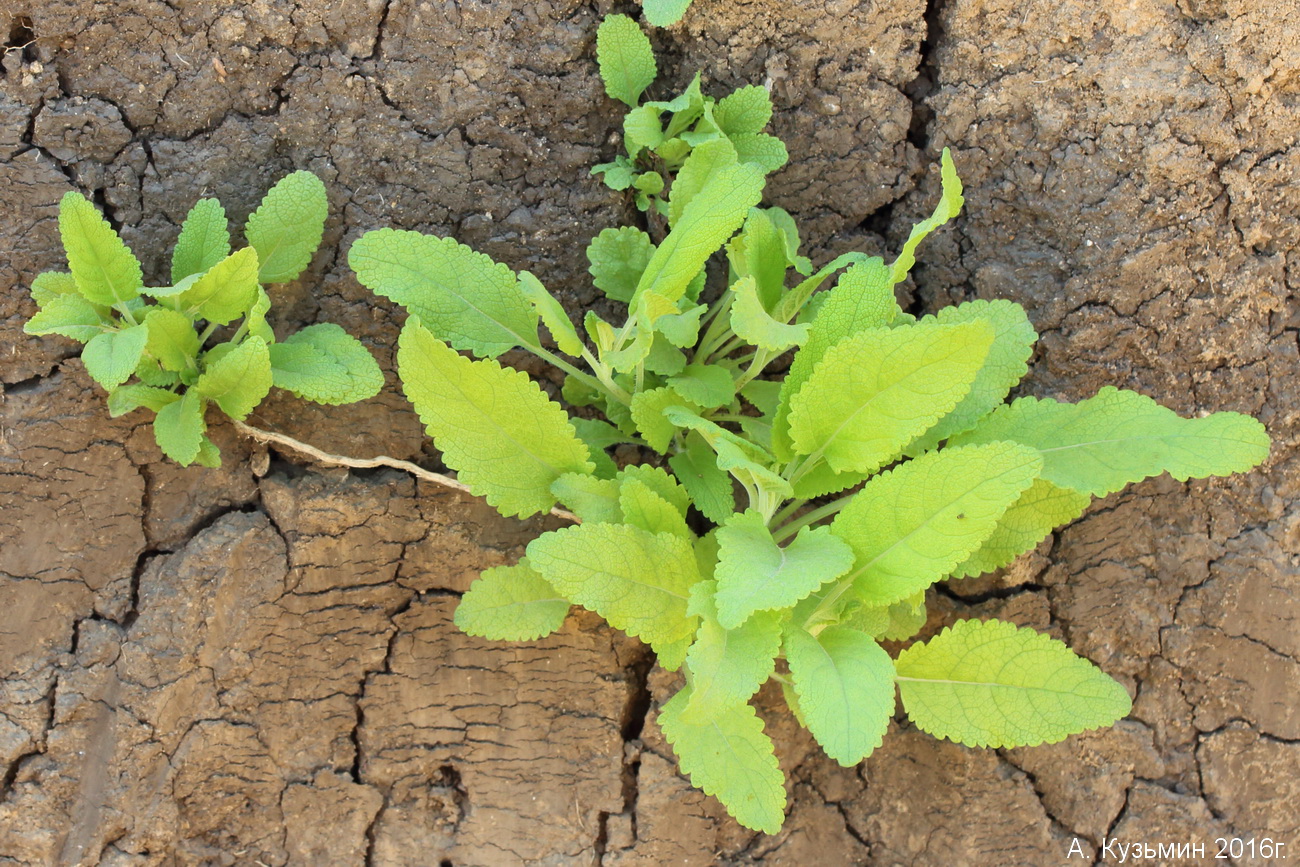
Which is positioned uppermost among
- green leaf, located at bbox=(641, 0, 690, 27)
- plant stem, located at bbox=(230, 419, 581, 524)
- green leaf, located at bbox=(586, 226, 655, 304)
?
green leaf, located at bbox=(641, 0, 690, 27)

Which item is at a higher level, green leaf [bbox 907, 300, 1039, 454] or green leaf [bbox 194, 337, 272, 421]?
green leaf [bbox 907, 300, 1039, 454]

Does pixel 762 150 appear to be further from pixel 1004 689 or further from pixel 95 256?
pixel 95 256

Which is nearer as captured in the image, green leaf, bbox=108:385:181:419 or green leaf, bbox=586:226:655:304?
green leaf, bbox=108:385:181:419

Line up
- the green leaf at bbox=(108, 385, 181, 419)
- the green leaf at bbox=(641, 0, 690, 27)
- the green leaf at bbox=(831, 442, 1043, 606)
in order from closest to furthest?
the green leaf at bbox=(831, 442, 1043, 606), the green leaf at bbox=(108, 385, 181, 419), the green leaf at bbox=(641, 0, 690, 27)

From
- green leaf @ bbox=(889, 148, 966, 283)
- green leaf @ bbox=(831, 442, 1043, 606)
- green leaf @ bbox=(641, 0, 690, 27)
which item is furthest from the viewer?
green leaf @ bbox=(641, 0, 690, 27)

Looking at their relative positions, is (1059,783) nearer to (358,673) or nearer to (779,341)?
(779,341)

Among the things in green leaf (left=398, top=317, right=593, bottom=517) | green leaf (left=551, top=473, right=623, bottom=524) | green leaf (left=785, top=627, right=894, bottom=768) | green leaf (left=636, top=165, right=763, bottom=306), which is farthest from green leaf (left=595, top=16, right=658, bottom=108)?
green leaf (left=785, top=627, right=894, bottom=768)

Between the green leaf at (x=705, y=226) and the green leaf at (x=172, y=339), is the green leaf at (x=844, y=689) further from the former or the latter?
the green leaf at (x=172, y=339)

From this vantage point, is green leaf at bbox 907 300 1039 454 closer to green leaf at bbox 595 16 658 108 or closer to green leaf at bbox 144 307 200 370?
green leaf at bbox 595 16 658 108

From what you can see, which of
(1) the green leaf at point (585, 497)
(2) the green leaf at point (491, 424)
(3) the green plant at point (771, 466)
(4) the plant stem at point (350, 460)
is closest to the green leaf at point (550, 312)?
(3) the green plant at point (771, 466)
